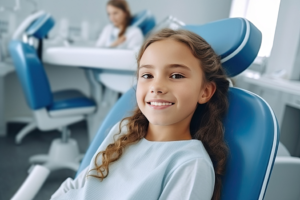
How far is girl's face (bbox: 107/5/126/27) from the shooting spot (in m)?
2.45

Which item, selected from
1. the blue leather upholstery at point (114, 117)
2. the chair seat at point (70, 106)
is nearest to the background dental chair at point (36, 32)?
the chair seat at point (70, 106)

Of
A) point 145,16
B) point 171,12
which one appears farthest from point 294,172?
point 171,12

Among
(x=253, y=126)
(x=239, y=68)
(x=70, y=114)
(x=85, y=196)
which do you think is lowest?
(x=70, y=114)

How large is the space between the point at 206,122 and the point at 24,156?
68.7 inches

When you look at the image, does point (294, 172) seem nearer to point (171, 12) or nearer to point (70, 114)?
point (70, 114)

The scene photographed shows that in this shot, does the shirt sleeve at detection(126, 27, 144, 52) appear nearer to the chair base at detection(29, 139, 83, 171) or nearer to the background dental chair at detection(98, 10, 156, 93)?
the background dental chair at detection(98, 10, 156, 93)

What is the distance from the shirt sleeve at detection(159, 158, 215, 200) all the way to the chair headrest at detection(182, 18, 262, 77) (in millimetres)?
268

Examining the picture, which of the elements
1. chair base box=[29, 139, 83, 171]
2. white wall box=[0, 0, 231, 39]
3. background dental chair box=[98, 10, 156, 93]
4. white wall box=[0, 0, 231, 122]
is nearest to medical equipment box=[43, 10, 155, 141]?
background dental chair box=[98, 10, 156, 93]

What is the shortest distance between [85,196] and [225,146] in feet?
1.21

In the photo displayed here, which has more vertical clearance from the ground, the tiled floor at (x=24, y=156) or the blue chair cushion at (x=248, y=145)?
the blue chair cushion at (x=248, y=145)

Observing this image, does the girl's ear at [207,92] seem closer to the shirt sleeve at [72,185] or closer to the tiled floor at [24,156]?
the shirt sleeve at [72,185]

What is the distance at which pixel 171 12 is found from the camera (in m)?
3.21

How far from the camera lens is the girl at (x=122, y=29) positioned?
2.42 m

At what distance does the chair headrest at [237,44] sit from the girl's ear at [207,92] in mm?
54
